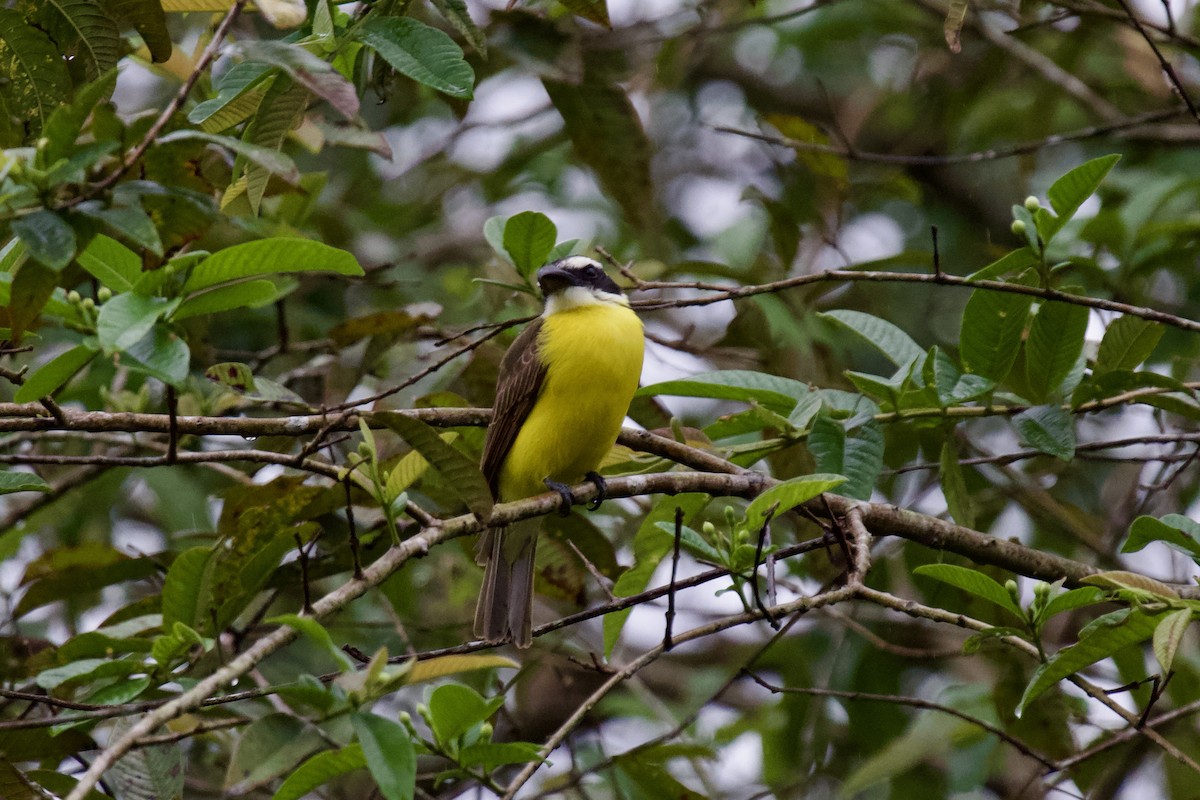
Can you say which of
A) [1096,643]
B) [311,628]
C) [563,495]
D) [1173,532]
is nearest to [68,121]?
[311,628]

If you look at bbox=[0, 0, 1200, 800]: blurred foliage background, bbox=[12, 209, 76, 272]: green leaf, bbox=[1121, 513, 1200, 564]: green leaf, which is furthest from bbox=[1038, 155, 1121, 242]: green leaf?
bbox=[12, 209, 76, 272]: green leaf

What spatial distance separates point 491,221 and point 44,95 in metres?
1.34

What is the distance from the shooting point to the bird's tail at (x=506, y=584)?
12.4 ft

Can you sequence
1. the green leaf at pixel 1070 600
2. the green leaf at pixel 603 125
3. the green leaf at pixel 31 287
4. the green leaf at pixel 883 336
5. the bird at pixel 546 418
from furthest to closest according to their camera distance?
the green leaf at pixel 603 125 → the bird at pixel 546 418 → the green leaf at pixel 883 336 → the green leaf at pixel 1070 600 → the green leaf at pixel 31 287

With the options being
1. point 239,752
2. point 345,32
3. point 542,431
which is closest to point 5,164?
point 345,32

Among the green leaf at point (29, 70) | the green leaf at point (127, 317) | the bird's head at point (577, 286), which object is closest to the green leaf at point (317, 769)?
the green leaf at point (127, 317)

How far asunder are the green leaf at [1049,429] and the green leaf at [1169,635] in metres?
0.73

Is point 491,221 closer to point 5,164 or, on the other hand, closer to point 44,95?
point 44,95

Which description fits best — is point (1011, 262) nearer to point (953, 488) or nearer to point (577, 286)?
point (953, 488)

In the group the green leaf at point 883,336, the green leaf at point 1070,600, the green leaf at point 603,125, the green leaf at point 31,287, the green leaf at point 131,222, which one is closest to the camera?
the green leaf at point 131,222

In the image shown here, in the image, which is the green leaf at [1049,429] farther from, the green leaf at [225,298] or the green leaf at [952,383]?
the green leaf at [225,298]

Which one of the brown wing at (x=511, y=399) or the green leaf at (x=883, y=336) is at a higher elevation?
the green leaf at (x=883, y=336)

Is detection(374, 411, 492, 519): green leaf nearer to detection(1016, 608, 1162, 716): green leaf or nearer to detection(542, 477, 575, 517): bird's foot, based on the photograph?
detection(542, 477, 575, 517): bird's foot

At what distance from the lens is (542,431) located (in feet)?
13.4
